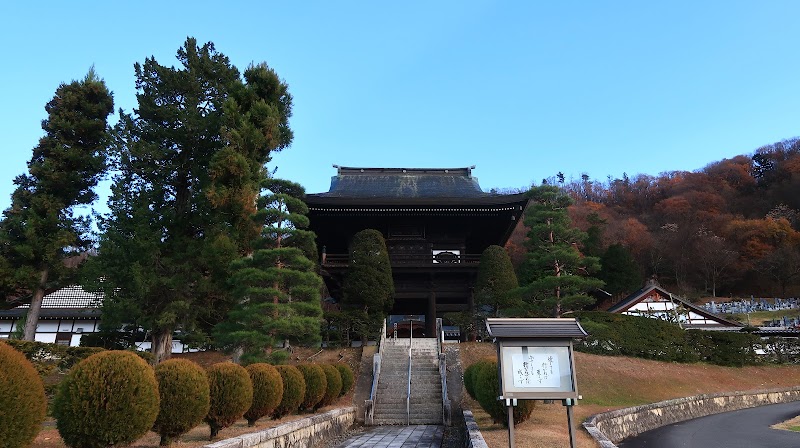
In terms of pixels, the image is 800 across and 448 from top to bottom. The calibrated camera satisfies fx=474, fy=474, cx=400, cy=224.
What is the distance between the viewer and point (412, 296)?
23.3 meters

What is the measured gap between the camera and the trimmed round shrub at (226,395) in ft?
25.2

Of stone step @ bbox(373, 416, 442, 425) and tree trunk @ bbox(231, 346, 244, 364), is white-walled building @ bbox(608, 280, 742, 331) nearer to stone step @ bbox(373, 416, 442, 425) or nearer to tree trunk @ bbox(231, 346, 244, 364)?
stone step @ bbox(373, 416, 442, 425)

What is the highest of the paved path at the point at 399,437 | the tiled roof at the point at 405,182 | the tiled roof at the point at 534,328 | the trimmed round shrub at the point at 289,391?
the tiled roof at the point at 405,182

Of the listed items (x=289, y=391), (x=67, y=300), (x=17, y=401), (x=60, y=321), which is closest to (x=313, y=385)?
(x=289, y=391)

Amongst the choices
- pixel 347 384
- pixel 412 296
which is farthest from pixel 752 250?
pixel 347 384

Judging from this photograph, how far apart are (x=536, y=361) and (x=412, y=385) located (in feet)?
27.1

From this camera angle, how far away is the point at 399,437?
36.6ft

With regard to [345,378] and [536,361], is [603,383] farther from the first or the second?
[536,361]

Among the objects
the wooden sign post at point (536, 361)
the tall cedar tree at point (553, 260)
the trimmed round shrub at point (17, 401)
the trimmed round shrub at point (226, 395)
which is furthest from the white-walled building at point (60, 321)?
the wooden sign post at point (536, 361)

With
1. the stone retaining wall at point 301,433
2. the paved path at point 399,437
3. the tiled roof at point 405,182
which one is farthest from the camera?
the tiled roof at point 405,182

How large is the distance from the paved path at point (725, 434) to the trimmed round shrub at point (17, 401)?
11.9 metres

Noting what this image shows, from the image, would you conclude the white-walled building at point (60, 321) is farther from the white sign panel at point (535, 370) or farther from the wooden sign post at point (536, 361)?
the white sign panel at point (535, 370)

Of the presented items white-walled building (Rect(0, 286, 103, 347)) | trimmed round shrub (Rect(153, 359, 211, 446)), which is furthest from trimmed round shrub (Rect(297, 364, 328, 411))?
white-walled building (Rect(0, 286, 103, 347))

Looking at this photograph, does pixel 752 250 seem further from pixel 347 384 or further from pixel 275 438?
pixel 275 438
